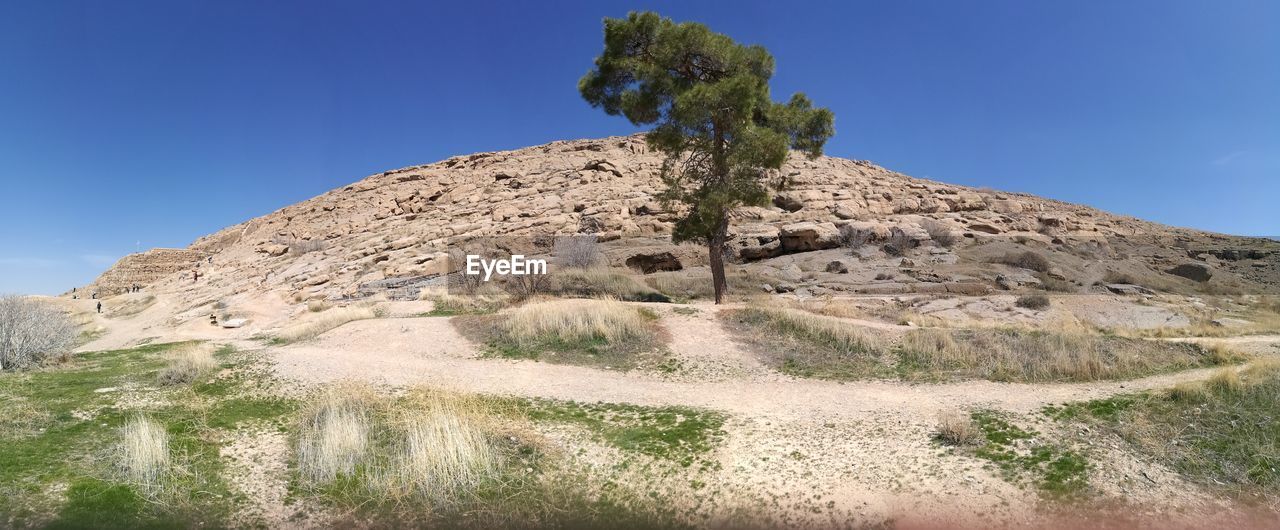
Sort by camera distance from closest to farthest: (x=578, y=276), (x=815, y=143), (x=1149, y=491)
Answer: (x=1149, y=491), (x=815, y=143), (x=578, y=276)

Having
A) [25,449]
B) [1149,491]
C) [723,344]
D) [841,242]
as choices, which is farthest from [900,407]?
[841,242]

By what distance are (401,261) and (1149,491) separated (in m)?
27.4

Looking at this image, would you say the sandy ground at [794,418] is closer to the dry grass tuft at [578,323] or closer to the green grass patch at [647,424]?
the green grass patch at [647,424]

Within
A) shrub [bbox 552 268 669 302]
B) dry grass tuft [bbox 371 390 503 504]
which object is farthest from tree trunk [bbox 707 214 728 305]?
dry grass tuft [bbox 371 390 503 504]

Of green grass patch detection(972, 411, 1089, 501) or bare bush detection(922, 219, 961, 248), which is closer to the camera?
green grass patch detection(972, 411, 1089, 501)

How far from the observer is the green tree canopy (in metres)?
15.8

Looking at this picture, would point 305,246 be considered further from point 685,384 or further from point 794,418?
point 794,418

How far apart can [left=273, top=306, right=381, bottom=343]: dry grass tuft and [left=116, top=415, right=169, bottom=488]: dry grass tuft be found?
8255mm

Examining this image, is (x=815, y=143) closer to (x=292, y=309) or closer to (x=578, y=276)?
(x=578, y=276)

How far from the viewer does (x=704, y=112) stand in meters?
15.6

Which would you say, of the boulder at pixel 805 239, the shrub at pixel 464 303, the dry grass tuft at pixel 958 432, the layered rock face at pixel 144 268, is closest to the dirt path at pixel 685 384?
the dry grass tuft at pixel 958 432

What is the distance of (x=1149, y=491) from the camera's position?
570 centimetres

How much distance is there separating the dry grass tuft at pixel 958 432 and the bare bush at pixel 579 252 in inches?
Result: 737

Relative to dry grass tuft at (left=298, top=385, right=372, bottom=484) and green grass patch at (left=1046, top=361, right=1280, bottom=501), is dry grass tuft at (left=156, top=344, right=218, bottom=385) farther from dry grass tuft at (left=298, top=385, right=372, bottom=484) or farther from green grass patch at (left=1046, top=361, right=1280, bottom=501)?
green grass patch at (left=1046, top=361, right=1280, bottom=501)
